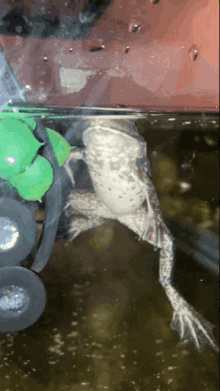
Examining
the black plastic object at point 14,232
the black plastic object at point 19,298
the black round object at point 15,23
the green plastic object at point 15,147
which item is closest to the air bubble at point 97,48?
the black round object at point 15,23

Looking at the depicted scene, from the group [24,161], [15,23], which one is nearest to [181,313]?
[24,161]

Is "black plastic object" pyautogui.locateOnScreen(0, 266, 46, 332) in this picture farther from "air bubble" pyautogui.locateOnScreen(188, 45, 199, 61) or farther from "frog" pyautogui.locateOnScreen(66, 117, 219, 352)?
"air bubble" pyautogui.locateOnScreen(188, 45, 199, 61)

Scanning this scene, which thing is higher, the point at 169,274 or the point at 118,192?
the point at 118,192

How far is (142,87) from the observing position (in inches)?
25.8

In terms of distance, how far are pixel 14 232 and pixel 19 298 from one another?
140 millimetres

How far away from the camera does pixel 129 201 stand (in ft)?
2.50

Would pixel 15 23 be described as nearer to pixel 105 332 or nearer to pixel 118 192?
pixel 118 192

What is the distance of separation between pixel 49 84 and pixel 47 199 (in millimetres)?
284

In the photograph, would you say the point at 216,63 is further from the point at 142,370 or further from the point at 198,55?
the point at 142,370

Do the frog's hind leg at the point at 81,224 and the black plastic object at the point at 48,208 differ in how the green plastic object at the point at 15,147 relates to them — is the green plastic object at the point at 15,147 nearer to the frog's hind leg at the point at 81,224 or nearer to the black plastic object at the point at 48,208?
the black plastic object at the point at 48,208

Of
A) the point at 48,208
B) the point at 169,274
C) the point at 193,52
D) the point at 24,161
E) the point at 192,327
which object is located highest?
the point at 193,52

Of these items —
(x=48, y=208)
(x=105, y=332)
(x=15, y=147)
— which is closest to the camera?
(x=15, y=147)

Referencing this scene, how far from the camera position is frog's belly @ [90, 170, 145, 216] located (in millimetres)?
729

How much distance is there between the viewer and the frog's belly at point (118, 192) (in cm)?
73
